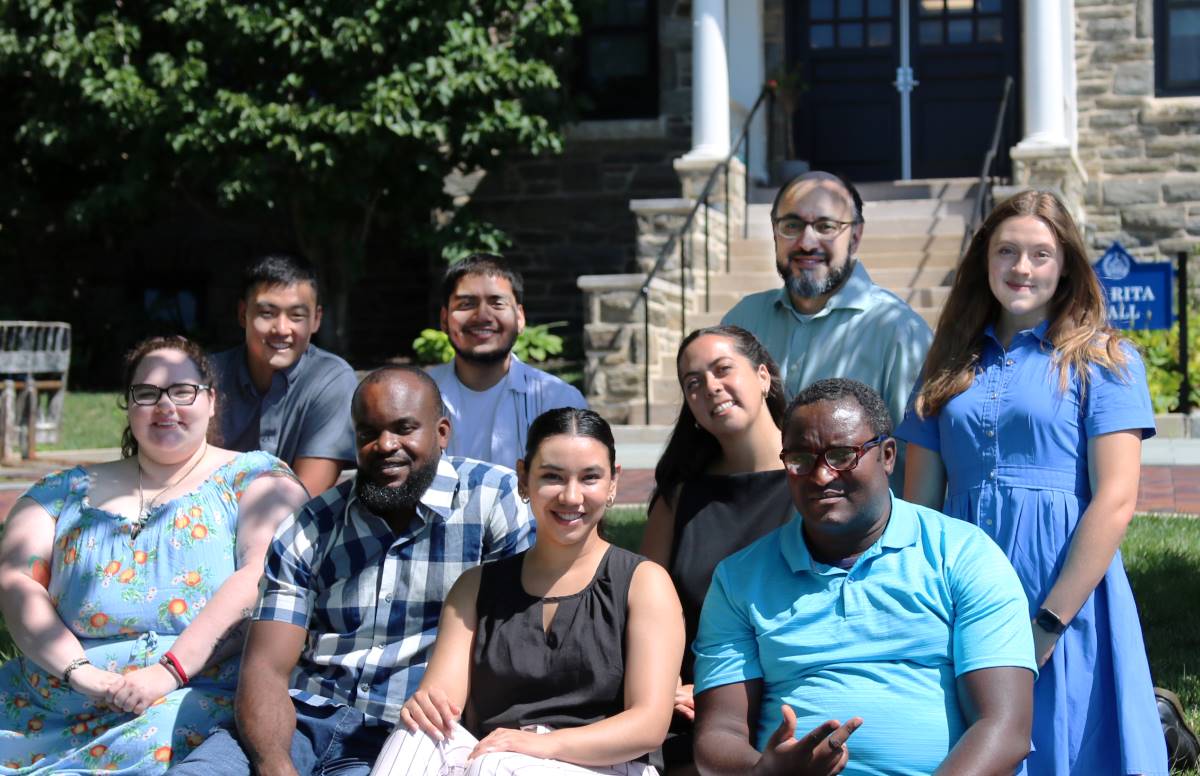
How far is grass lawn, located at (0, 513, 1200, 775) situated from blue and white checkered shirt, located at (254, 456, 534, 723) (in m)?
2.15

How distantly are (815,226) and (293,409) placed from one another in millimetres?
1728

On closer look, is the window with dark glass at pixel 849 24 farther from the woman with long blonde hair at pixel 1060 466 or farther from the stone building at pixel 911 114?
the woman with long blonde hair at pixel 1060 466

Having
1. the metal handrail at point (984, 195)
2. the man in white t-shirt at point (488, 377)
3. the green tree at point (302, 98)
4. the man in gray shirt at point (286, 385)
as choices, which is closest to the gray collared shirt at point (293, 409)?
the man in gray shirt at point (286, 385)

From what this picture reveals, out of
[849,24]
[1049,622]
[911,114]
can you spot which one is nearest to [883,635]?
[1049,622]

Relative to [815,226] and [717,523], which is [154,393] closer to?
[717,523]

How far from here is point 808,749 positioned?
2.73 meters

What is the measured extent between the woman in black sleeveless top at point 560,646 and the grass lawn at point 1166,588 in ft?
5.66

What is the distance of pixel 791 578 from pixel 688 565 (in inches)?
21.6

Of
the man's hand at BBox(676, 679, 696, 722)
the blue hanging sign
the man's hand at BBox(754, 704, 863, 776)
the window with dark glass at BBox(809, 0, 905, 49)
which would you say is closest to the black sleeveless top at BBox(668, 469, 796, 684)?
the man's hand at BBox(676, 679, 696, 722)

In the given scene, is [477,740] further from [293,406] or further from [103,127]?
[103,127]

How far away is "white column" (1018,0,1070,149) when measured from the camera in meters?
12.4

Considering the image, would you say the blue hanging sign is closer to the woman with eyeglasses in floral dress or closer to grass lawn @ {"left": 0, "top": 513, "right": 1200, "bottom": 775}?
grass lawn @ {"left": 0, "top": 513, "right": 1200, "bottom": 775}

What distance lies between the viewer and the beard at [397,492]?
350 cm

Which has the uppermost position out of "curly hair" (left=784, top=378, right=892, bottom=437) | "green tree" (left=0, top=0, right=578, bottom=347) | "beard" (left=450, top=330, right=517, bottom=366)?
"green tree" (left=0, top=0, right=578, bottom=347)
